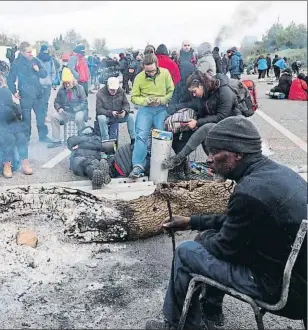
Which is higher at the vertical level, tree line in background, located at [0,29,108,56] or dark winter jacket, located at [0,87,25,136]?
tree line in background, located at [0,29,108,56]

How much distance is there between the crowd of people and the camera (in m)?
2.06

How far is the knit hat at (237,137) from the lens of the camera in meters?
2.17

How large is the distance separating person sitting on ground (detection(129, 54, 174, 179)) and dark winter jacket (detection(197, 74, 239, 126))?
63cm

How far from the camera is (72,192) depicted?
3.79m

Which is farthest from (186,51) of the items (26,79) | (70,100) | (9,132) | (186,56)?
(9,132)

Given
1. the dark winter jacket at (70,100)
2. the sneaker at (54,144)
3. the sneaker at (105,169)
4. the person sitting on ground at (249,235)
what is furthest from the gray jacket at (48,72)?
the person sitting on ground at (249,235)

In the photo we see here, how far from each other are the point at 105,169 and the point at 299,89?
9.07m

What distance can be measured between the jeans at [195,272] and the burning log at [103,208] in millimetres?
1317

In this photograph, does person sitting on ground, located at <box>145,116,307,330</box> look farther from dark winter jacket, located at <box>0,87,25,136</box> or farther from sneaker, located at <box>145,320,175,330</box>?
dark winter jacket, located at <box>0,87,25,136</box>

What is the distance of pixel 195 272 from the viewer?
233cm

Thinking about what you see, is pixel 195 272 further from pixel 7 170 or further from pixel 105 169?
pixel 7 170

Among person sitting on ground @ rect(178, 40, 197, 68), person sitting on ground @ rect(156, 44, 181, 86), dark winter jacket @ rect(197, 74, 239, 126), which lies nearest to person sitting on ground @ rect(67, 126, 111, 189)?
dark winter jacket @ rect(197, 74, 239, 126)

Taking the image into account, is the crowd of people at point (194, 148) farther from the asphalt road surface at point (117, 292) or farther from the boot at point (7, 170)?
the asphalt road surface at point (117, 292)

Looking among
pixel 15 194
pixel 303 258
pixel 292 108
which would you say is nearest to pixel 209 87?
pixel 15 194
